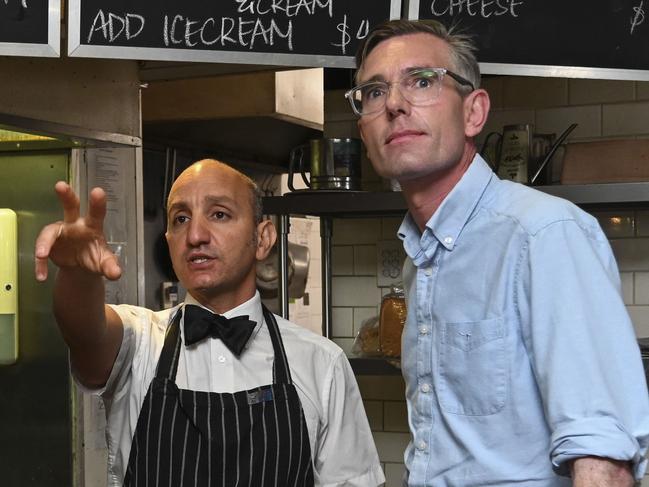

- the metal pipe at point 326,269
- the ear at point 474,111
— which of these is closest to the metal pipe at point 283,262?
the metal pipe at point 326,269

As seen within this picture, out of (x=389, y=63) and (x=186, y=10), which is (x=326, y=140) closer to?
(x=186, y=10)

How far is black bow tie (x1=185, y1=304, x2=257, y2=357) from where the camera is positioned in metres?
2.19

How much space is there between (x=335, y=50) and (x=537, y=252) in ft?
4.61

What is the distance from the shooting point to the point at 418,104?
1651 mm

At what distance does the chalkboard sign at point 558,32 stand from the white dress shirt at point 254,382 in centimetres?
101

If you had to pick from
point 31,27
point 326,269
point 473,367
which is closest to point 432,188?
point 473,367

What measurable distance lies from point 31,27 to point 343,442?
125 centimetres

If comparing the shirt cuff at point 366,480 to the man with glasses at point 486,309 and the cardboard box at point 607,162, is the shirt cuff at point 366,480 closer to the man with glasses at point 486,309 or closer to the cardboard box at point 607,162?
the man with glasses at point 486,309

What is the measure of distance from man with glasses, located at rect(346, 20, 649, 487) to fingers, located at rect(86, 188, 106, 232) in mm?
455

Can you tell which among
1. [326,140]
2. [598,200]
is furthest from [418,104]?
[326,140]

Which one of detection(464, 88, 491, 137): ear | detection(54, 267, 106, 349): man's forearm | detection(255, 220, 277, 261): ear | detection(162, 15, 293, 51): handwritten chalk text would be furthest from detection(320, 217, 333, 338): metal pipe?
detection(464, 88, 491, 137): ear

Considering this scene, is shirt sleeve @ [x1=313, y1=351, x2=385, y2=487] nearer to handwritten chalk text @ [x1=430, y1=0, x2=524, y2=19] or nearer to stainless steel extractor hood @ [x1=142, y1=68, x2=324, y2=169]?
handwritten chalk text @ [x1=430, y1=0, x2=524, y2=19]

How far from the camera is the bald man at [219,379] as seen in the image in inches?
83.3

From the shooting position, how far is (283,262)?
3.36 metres
